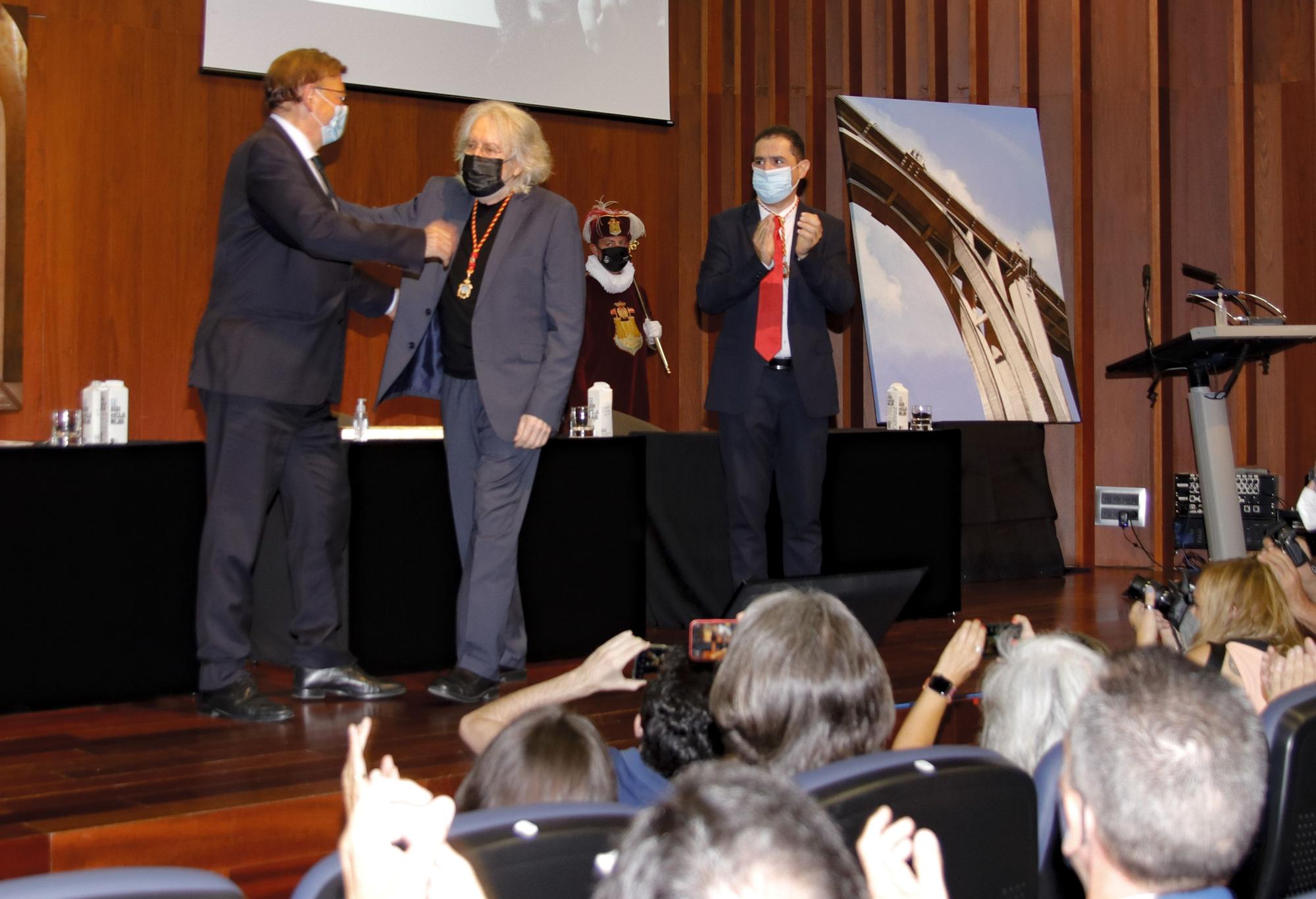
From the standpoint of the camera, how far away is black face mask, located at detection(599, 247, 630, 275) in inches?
250

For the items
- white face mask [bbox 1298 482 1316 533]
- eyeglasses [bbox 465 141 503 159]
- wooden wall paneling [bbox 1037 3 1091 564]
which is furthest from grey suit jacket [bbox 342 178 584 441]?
wooden wall paneling [bbox 1037 3 1091 564]

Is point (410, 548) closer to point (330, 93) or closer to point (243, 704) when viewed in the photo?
point (243, 704)

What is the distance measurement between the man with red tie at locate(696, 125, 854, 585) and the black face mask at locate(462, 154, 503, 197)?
0.89m

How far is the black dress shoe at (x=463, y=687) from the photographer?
10.2 ft

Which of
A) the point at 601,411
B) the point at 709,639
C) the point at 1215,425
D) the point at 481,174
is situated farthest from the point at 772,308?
the point at 709,639

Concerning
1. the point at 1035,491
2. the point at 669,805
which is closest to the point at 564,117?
the point at 1035,491

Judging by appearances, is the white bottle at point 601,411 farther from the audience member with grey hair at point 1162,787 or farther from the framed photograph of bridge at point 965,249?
the audience member with grey hair at point 1162,787

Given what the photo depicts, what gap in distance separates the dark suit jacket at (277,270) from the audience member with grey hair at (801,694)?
5.72ft

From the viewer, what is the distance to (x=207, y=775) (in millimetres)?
2426

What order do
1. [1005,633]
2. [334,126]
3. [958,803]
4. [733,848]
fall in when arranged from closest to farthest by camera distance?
[733,848]
[958,803]
[1005,633]
[334,126]

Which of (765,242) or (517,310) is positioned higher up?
(765,242)

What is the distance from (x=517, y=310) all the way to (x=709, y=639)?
1436mm

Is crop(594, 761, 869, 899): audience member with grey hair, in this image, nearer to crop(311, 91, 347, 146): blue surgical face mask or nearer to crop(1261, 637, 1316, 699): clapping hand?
crop(1261, 637, 1316, 699): clapping hand

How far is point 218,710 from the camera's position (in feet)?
9.61
